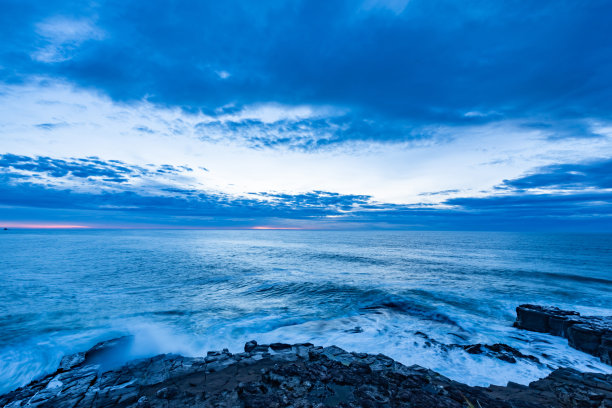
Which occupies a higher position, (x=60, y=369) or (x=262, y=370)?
(x=262, y=370)

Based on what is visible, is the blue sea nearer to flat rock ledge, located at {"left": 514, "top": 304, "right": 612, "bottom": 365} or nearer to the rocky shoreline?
flat rock ledge, located at {"left": 514, "top": 304, "right": 612, "bottom": 365}

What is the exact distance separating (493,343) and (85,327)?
79.2 feet

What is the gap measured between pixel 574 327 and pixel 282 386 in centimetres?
1638

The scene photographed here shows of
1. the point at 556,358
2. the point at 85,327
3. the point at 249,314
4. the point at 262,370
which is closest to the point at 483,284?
the point at 556,358

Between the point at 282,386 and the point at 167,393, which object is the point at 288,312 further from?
the point at 167,393

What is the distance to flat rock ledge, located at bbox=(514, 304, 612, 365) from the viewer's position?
12.8 metres

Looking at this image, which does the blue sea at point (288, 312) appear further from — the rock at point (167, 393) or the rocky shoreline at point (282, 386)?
the rock at point (167, 393)

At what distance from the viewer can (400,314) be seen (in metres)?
19.3

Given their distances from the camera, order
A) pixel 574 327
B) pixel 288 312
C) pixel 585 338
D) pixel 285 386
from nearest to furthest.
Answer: pixel 285 386
pixel 585 338
pixel 574 327
pixel 288 312

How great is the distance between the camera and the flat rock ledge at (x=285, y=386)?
7.83 meters

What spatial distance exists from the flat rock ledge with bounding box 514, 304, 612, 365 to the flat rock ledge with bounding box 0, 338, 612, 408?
426 cm

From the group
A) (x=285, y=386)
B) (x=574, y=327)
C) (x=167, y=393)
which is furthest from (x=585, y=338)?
(x=167, y=393)

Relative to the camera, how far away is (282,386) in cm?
841

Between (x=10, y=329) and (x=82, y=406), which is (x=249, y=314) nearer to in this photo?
(x=82, y=406)
